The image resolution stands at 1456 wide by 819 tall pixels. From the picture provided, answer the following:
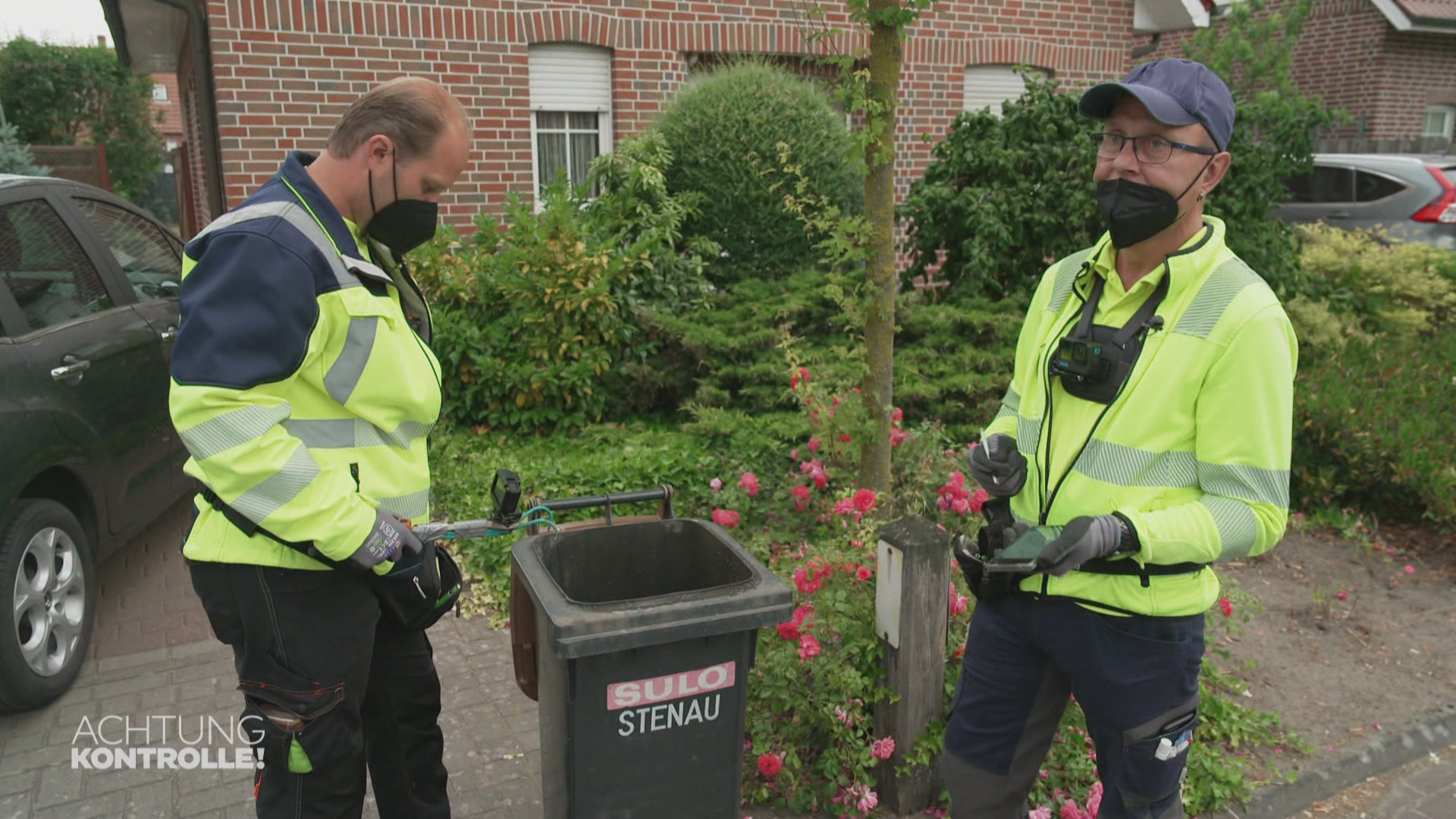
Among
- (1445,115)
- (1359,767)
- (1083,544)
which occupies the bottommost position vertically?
(1359,767)

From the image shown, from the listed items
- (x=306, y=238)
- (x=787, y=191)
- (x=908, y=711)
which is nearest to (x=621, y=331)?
(x=787, y=191)

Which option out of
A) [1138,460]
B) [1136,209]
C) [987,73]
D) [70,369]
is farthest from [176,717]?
[987,73]

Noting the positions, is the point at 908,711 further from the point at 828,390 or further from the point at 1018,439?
the point at 828,390

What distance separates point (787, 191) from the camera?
6344 mm

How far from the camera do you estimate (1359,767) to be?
11.1 ft

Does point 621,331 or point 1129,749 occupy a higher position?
point 621,331

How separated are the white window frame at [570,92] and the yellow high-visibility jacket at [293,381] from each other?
620cm

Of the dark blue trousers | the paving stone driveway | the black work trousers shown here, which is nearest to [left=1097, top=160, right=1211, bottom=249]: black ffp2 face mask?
the dark blue trousers

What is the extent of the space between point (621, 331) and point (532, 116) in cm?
323

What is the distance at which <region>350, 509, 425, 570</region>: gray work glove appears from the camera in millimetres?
1967

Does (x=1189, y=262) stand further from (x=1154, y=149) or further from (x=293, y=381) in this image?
(x=293, y=381)

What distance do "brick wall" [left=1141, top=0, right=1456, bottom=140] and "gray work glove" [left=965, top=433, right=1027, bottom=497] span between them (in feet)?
60.1

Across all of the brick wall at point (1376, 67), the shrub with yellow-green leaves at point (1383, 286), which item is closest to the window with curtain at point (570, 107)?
the shrub with yellow-green leaves at point (1383, 286)

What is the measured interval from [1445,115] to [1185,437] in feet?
69.7
